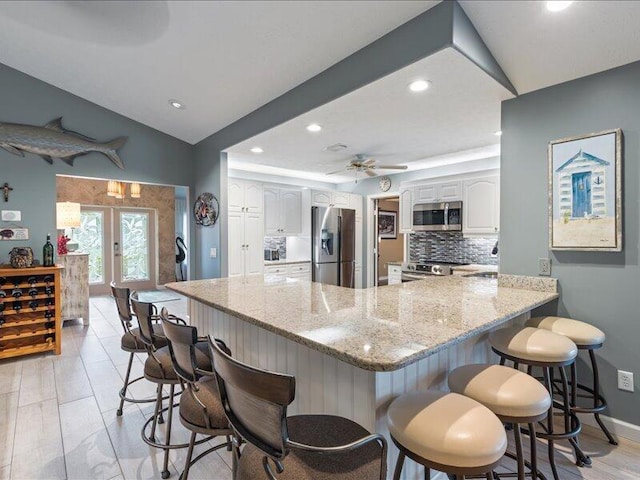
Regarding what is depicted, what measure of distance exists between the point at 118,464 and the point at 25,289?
106 inches

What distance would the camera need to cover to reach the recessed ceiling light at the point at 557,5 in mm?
1679

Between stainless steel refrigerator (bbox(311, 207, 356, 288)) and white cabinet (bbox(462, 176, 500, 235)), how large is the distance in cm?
202

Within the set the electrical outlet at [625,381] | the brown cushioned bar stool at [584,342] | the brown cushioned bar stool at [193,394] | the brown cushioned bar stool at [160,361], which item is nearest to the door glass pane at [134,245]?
the brown cushioned bar stool at [160,361]

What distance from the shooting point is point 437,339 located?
1210 mm

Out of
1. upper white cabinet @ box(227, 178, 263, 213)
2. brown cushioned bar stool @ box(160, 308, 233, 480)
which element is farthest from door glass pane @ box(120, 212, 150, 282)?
brown cushioned bar stool @ box(160, 308, 233, 480)

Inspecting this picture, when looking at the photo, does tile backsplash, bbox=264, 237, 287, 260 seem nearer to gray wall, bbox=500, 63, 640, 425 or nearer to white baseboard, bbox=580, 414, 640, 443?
gray wall, bbox=500, 63, 640, 425

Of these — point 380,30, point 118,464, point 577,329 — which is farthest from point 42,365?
point 577,329

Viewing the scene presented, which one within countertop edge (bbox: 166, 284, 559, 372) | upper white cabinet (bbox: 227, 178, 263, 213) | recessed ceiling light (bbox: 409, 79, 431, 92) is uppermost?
recessed ceiling light (bbox: 409, 79, 431, 92)

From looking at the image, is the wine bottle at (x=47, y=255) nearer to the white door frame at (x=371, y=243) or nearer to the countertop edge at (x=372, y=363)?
the countertop edge at (x=372, y=363)

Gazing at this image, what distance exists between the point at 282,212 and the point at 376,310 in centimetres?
390

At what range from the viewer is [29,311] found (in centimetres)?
348

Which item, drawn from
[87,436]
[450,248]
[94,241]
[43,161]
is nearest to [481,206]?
[450,248]

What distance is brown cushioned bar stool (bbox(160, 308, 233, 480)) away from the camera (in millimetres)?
1321

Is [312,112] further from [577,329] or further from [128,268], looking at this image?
[128,268]
